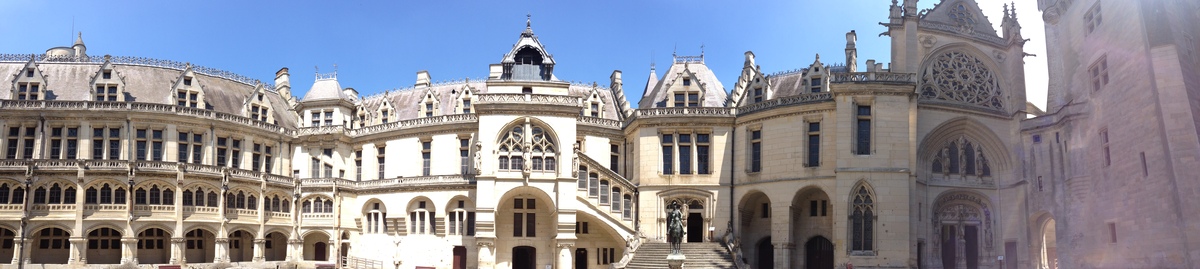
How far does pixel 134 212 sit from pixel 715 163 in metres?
28.6

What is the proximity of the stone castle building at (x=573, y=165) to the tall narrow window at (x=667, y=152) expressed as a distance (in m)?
0.22

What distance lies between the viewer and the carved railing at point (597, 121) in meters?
51.2

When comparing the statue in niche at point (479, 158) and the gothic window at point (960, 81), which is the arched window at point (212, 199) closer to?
the statue in niche at point (479, 158)

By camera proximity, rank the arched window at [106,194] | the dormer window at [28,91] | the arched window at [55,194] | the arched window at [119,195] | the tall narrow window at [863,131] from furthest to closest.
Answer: the dormer window at [28,91] → the arched window at [119,195] → the arched window at [106,194] → the arched window at [55,194] → the tall narrow window at [863,131]

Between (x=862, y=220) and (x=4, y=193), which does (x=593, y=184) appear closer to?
(x=862, y=220)

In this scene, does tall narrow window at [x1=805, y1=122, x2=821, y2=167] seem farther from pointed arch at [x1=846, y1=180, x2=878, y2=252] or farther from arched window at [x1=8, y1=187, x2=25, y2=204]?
arched window at [x1=8, y1=187, x2=25, y2=204]

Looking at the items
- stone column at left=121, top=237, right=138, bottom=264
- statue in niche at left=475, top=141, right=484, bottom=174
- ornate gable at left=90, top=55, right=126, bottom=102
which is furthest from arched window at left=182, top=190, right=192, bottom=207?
statue in niche at left=475, top=141, right=484, bottom=174

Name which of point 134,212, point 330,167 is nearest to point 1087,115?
point 330,167

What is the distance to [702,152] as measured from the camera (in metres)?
48.6

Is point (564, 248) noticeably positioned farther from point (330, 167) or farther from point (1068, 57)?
point (1068, 57)

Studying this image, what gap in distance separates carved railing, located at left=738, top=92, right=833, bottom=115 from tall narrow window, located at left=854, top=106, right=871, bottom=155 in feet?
5.17

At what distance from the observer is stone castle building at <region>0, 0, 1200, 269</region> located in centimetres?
4259

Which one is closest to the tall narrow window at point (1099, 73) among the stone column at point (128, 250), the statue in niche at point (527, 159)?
the statue in niche at point (527, 159)

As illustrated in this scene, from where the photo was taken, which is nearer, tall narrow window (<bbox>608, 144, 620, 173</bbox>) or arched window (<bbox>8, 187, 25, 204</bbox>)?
arched window (<bbox>8, 187, 25, 204</bbox>)
